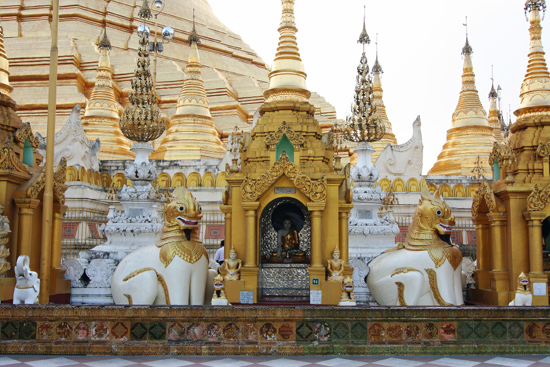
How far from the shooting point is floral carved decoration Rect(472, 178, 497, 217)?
9414 millimetres

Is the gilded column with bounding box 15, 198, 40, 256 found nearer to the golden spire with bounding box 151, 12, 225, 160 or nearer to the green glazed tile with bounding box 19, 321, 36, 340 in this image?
the green glazed tile with bounding box 19, 321, 36, 340

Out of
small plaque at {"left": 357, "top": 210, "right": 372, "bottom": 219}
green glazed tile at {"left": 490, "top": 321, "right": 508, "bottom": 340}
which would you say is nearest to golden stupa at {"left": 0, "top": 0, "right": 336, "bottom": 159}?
small plaque at {"left": 357, "top": 210, "right": 372, "bottom": 219}

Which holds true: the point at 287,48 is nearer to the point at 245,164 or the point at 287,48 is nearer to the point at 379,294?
the point at 245,164

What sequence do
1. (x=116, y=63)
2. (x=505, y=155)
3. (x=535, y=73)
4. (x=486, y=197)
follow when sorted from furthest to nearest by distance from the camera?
(x=116, y=63) → (x=535, y=73) → (x=486, y=197) → (x=505, y=155)

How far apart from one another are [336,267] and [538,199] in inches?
127

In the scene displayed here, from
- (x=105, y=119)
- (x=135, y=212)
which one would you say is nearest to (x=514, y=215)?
(x=135, y=212)

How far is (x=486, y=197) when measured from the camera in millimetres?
9648

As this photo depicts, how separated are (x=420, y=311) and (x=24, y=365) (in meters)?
3.87

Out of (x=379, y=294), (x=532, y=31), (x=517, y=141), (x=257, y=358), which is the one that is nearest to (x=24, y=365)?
(x=257, y=358)

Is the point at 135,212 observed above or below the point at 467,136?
below

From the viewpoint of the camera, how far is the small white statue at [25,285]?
23.1ft

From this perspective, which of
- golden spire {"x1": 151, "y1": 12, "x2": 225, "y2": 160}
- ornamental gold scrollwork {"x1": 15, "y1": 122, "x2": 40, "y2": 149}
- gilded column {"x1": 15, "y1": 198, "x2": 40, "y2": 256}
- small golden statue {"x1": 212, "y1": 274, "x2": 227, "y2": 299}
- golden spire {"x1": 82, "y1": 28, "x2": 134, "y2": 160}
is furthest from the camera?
golden spire {"x1": 82, "y1": 28, "x2": 134, "y2": 160}

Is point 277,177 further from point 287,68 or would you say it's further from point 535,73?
point 535,73

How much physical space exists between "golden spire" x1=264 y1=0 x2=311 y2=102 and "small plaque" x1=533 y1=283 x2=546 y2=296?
224 inches
